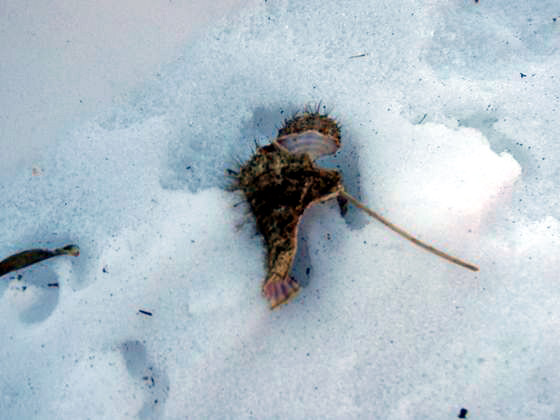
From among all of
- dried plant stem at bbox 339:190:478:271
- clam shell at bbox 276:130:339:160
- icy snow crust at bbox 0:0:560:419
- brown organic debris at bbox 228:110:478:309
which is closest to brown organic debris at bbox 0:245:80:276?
icy snow crust at bbox 0:0:560:419

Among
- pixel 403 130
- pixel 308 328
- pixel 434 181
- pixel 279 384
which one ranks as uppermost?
pixel 403 130

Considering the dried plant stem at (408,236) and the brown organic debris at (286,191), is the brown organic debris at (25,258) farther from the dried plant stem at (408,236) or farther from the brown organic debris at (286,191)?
the dried plant stem at (408,236)

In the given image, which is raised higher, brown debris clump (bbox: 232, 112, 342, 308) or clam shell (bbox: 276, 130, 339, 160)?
clam shell (bbox: 276, 130, 339, 160)

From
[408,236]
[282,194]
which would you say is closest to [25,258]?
[282,194]

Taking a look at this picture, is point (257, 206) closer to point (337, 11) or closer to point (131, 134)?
point (131, 134)

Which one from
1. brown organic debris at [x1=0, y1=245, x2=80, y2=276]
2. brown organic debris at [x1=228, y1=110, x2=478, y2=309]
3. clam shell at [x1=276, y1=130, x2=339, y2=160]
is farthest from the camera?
brown organic debris at [x1=0, y1=245, x2=80, y2=276]

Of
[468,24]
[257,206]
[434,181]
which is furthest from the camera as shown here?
[468,24]

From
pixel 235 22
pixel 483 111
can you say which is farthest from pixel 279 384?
pixel 235 22

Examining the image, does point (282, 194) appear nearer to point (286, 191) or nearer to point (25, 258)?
point (286, 191)

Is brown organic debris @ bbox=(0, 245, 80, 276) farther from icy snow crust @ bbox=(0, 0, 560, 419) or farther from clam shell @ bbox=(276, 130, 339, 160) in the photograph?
clam shell @ bbox=(276, 130, 339, 160)
